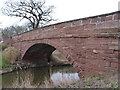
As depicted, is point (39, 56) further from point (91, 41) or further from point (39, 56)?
point (91, 41)

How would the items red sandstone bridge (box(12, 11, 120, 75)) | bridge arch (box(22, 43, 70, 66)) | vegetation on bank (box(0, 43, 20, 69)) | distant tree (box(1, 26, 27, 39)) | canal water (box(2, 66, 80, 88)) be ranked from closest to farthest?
red sandstone bridge (box(12, 11, 120, 75)) → canal water (box(2, 66, 80, 88)) → vegetation on bank (box(0, 43, 20, 69)) → bridge arch (box(22, 43, 70, 66)) → distant tree (box(1, 26, 27, 39))

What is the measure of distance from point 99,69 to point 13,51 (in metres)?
8.88

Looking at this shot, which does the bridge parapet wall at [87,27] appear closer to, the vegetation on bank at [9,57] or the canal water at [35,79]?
the canal water at [35,79]

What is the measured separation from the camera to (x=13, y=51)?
1323cm

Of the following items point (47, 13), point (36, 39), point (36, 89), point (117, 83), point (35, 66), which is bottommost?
point (35, 66)

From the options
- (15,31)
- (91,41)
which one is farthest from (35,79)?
(15,31)

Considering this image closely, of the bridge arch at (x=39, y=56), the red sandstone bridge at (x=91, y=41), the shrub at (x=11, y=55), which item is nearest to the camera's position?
the red sandstone bridge at (x=91, y=41)

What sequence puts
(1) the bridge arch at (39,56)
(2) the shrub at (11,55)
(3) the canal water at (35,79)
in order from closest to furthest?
(3) the canal water at (35,79) → (2) the shrub at (11,55) → (1) the bridge arch at (39,56)

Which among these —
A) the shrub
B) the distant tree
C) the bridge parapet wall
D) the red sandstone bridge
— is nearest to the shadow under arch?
the shrub

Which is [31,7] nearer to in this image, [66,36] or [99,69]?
[66,36]

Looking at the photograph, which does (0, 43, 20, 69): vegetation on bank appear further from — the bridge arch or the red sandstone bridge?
the red sandstone bridge

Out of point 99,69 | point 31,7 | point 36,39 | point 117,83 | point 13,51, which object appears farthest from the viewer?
point 31,7

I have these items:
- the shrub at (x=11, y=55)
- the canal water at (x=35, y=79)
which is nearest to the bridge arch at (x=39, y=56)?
the shrub at (x=11, y=55)

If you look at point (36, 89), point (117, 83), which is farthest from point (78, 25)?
point (117, 83)
